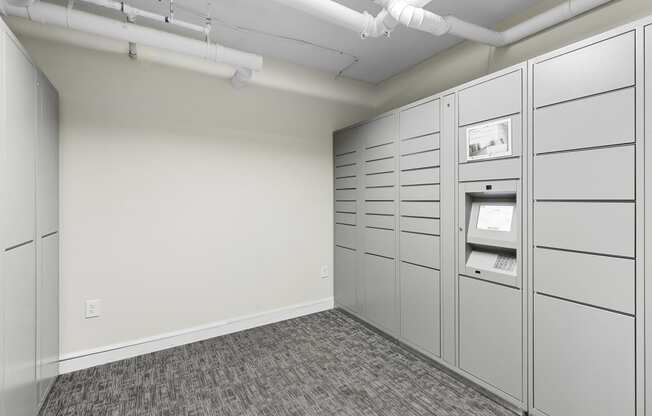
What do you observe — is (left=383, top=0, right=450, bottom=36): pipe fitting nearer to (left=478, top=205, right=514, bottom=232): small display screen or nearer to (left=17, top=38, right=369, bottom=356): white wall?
(left=478, top=205, right=514, bottom=232): small display screen

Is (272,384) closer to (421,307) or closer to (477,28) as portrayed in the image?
(421,307)

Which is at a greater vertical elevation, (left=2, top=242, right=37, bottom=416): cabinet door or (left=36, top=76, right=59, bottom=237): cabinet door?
(left=36, top=76, right=59, bottom=237): cabinet door

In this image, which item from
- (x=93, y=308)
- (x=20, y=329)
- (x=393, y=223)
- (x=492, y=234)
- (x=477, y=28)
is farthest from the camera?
(x=393, y=223)

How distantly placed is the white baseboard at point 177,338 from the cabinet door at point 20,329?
2.05 feet

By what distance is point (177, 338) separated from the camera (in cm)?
273

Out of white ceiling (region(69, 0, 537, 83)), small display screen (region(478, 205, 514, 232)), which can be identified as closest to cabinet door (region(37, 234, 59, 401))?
white ceiling (region(69, 0, 537, 83))

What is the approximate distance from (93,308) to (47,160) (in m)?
1.19

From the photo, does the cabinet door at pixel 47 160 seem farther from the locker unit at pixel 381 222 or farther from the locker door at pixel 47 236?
the locker unit at pixel 381 222

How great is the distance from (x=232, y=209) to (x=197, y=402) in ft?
5.36

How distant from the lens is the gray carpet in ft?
6.30

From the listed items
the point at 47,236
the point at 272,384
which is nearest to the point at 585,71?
the point at 272,384

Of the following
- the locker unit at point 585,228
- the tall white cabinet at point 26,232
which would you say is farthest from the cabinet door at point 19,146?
the locker unit at point 585,228

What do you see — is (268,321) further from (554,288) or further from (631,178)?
(631,178)

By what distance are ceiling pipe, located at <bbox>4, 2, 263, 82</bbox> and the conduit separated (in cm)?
83
